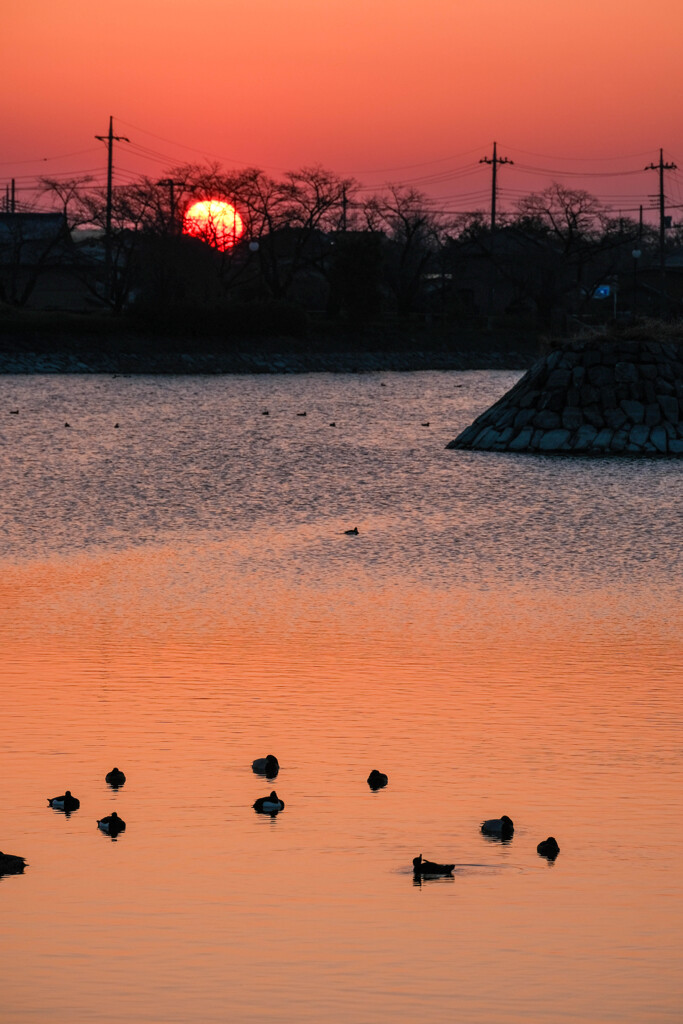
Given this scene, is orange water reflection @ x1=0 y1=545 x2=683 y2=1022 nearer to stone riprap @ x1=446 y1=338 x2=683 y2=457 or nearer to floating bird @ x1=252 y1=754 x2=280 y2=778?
floating bird @ x1=252 y1=754 x2=280 y2=778

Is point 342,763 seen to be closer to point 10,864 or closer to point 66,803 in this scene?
point 66,803

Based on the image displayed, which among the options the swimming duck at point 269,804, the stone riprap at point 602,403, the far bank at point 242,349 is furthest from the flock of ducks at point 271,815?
the far bank at point 242,349

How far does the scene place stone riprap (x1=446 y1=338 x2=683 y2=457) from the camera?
3547 cm

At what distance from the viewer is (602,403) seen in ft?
119

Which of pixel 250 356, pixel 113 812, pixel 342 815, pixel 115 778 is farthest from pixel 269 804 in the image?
pixel 250 356

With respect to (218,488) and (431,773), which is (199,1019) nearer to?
(431,773)

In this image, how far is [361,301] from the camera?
325 feet

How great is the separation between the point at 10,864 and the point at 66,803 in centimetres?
94

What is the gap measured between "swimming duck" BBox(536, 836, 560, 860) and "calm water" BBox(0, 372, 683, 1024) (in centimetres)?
9

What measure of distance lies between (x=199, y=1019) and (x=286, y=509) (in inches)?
743

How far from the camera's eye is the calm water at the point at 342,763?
6168mm

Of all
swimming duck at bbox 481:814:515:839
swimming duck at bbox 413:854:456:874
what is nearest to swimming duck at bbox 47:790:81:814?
swimming duck at bbox 413:854:456:874

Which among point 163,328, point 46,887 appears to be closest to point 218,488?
point 46,887

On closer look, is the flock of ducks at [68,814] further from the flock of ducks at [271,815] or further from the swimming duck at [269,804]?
the swimming duck at [269,804]
